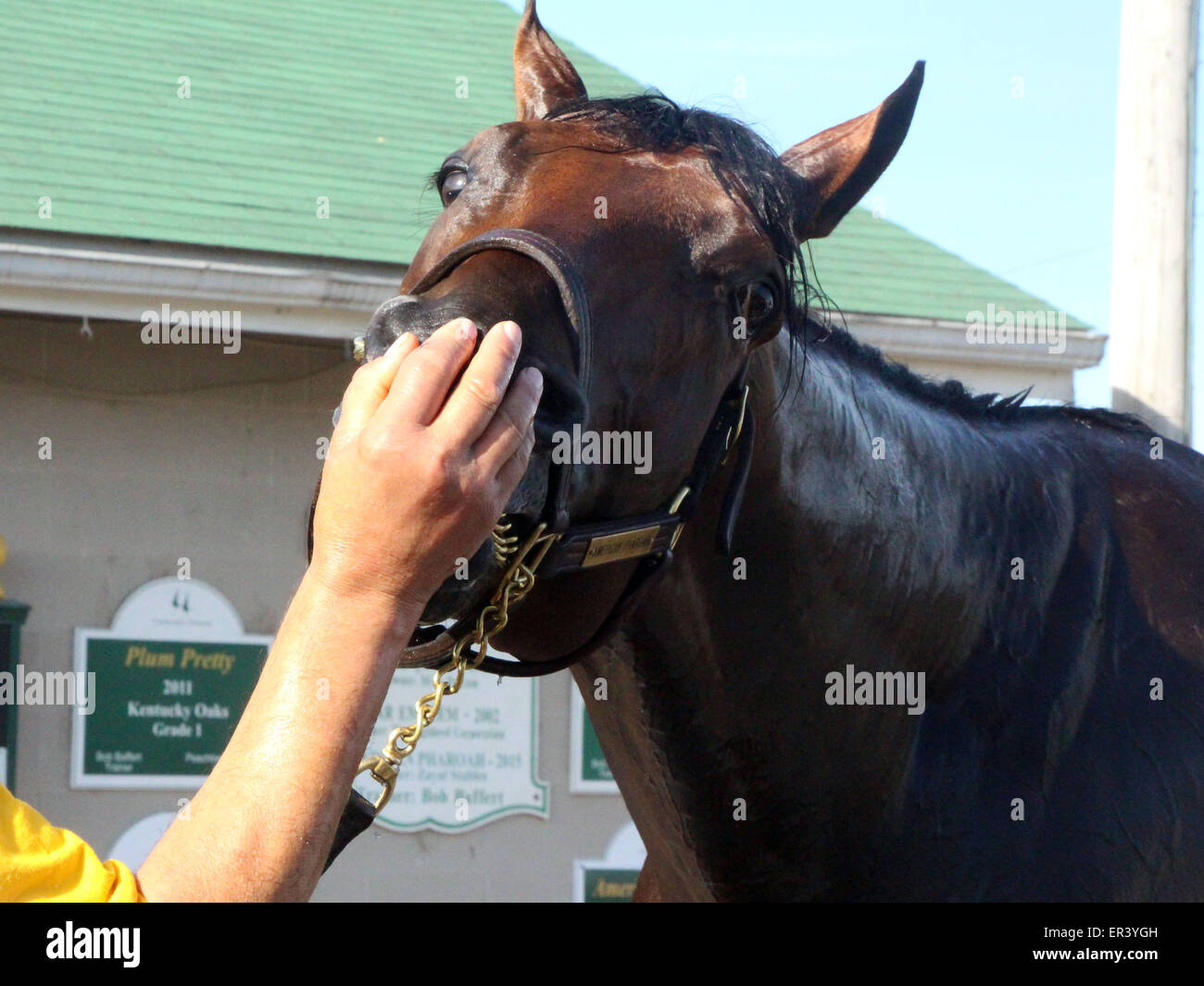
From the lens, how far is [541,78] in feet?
9.44

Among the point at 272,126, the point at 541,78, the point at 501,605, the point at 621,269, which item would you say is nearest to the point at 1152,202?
the point at 541,78

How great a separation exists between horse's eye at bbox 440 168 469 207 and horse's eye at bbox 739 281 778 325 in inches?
19.7

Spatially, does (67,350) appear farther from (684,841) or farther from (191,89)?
(684,841)

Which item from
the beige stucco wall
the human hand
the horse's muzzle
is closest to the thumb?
the human hand

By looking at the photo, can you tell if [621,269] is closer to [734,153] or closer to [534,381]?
[734,153]

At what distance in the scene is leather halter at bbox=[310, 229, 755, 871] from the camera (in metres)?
1.94

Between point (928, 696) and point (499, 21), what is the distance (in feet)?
27.0

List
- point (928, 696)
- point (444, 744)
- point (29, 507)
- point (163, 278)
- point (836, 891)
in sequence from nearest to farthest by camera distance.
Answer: point (836, 891)
point (928, 696)
point (163, 278)
point (29, 507)
point (444, 744)

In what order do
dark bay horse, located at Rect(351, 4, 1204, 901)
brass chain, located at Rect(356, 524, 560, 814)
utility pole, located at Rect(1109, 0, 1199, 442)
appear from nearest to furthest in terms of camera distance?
brass chain, located at Rect(356, 524, 560, 814), dark bay horse, located at Rect(351, 4, 1204, 901), utility pole, located at Rect(1109, 0, 1199, 442)

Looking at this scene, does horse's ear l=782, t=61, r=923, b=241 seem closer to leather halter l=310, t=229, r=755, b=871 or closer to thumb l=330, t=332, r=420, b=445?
leather halter l=310, t=229, r=755, b=871

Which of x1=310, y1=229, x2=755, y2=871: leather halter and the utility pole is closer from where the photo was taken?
x1=310, y1=229, x2=755, y2=871: leather halter

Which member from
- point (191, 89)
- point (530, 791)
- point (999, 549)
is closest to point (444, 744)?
point (530, 791)

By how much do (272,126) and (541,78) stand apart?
5.23 meters

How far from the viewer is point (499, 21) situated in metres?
9.77
